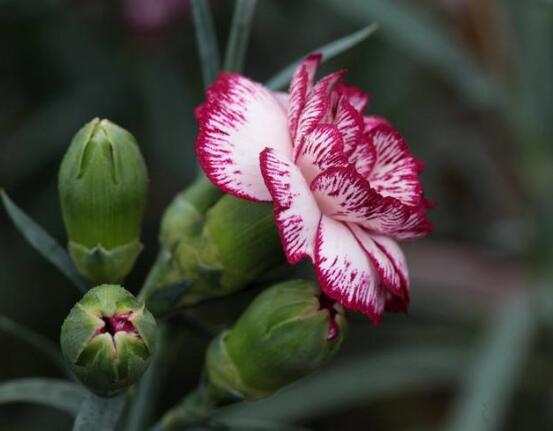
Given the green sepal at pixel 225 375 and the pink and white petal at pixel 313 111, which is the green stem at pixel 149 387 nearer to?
the green sepal at pixel 225 375

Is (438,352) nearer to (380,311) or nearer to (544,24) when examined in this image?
(544,24)

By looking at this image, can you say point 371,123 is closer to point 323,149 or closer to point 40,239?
A: point 323,149

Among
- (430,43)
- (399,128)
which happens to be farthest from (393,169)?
(399,128)

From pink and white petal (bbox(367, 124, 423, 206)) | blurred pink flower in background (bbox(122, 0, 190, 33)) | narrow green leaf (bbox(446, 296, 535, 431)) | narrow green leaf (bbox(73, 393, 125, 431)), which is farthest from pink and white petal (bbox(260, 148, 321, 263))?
blurred pink flower in background (bbox(122, 0, 190, 33))

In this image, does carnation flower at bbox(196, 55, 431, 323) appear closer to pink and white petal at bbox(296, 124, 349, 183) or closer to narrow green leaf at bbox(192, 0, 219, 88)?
pink and white petal at bbox(296, 124, 349, 183)

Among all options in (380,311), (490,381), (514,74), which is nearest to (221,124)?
(380,311)

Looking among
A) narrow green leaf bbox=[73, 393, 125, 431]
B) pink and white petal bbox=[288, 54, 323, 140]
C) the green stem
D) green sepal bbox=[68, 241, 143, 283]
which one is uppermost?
pink and white petal bbox=[288, 54, 323, 140]
